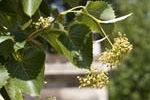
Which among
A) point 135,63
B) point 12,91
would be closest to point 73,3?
point 12,91

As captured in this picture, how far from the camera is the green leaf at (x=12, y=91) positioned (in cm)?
79

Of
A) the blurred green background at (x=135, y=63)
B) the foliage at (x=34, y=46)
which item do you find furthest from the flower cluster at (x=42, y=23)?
the blurred green background at (x=135, y=63)

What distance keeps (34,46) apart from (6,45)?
0.08 meters

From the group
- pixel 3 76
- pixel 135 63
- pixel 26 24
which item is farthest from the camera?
pixel 135 63

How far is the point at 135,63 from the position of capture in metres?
11.1

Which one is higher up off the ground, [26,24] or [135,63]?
[26,24]

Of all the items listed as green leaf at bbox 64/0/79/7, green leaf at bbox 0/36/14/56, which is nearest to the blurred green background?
green leaf at bbox 64/0/79/7

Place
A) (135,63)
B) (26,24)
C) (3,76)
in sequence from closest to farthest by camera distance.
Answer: (3,76), (26,24), (135,63)

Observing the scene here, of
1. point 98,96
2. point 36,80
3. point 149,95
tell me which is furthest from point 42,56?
point 149,95

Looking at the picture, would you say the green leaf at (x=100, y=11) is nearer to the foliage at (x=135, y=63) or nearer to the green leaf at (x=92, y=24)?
the green leaf at (x=92, y=24)

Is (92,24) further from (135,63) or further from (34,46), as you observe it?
(135,63)

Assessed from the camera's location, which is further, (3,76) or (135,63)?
(135,63)

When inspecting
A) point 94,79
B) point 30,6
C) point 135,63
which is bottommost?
point 135,63

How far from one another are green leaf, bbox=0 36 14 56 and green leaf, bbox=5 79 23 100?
1.7 inches
